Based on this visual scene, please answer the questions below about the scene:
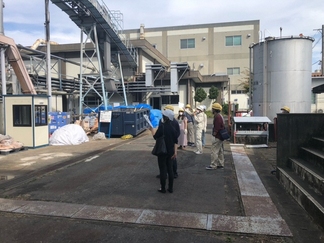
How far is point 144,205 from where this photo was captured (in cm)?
545

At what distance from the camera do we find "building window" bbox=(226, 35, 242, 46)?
48.0 m

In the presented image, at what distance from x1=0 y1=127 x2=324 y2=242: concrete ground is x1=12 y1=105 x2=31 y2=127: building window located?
3.97 metres

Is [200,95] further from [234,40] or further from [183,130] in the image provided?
[183,130]

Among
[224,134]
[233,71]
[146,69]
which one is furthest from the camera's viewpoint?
[233,71]

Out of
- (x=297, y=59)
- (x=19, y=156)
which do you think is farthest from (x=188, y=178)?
(x=297, y=59)

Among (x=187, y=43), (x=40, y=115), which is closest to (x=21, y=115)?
(x=40, y=115)

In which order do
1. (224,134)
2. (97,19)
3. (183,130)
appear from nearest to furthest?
(224,134), (183,130), (97,19)

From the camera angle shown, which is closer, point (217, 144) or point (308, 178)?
point (308, 178)

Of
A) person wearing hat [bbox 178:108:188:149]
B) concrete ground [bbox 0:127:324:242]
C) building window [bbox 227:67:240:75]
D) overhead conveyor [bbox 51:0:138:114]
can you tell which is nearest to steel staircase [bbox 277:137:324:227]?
concrete ground [bbox 0:127:324:242]

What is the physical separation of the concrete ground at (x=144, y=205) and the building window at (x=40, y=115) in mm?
4112

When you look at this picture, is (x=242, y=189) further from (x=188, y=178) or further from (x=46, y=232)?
(x=46, y=232)

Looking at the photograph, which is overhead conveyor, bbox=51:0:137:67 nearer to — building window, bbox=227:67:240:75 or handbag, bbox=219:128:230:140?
handbag, bbox=219:128:230:140

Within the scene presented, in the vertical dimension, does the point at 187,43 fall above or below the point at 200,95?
above

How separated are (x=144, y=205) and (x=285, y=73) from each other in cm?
1068
